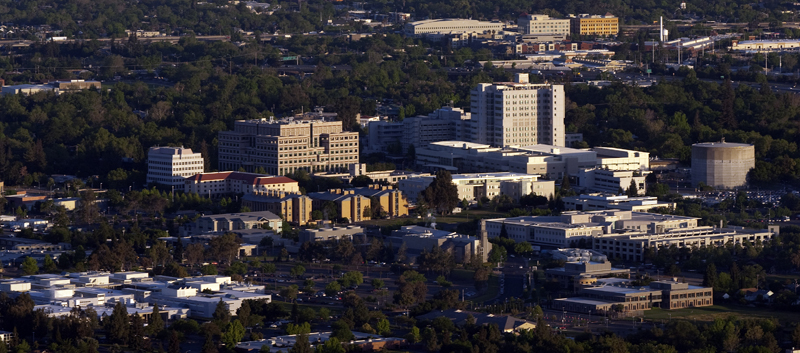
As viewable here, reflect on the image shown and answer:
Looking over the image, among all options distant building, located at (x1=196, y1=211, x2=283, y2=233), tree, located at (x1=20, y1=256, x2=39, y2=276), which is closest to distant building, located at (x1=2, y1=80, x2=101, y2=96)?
distant building, located at (x1=196, y1=211, x2=283, y2=233)

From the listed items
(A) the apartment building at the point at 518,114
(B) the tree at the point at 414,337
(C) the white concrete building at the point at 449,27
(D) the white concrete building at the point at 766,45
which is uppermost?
(C) the white concrete building at the point at 449,27

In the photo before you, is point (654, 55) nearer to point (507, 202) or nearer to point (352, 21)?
point (352, 21)

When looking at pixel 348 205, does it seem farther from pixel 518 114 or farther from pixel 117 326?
pixel 117 326

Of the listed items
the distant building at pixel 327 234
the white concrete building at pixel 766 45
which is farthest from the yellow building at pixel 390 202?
the white concrete building at pixel 766 45

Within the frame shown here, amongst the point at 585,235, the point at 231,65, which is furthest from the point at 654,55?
the point at 585,235

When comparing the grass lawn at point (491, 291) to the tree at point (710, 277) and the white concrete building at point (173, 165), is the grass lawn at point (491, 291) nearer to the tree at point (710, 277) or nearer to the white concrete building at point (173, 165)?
the tree at point (710, 277)
